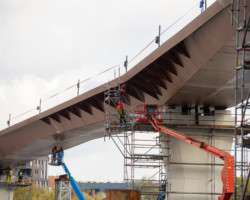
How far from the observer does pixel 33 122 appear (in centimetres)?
4450

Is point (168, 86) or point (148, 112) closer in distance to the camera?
point (168, 86)

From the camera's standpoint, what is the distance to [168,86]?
102ft

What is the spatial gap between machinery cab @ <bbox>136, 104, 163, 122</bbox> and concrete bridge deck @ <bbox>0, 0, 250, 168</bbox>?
595 millimetres

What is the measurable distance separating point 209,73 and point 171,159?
26.1 ft

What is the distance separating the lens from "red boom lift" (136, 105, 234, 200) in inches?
1005

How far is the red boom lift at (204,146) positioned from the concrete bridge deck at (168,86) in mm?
1231

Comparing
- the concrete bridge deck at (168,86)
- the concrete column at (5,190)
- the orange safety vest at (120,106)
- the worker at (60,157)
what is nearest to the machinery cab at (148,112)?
the concrete bridge deck at (168,86)

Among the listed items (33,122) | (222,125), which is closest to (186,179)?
(222,125)

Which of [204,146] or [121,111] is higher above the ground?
[121,111]

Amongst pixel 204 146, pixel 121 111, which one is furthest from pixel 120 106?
pixel 204 146

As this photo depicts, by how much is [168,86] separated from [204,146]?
502cm

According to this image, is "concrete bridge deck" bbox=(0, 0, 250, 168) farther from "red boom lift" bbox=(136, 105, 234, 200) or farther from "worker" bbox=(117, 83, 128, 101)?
"red boom lift" bbox=(136, 105, 234, 200)

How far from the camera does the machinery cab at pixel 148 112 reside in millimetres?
31656

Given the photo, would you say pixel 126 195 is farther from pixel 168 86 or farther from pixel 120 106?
pixel 120 106
